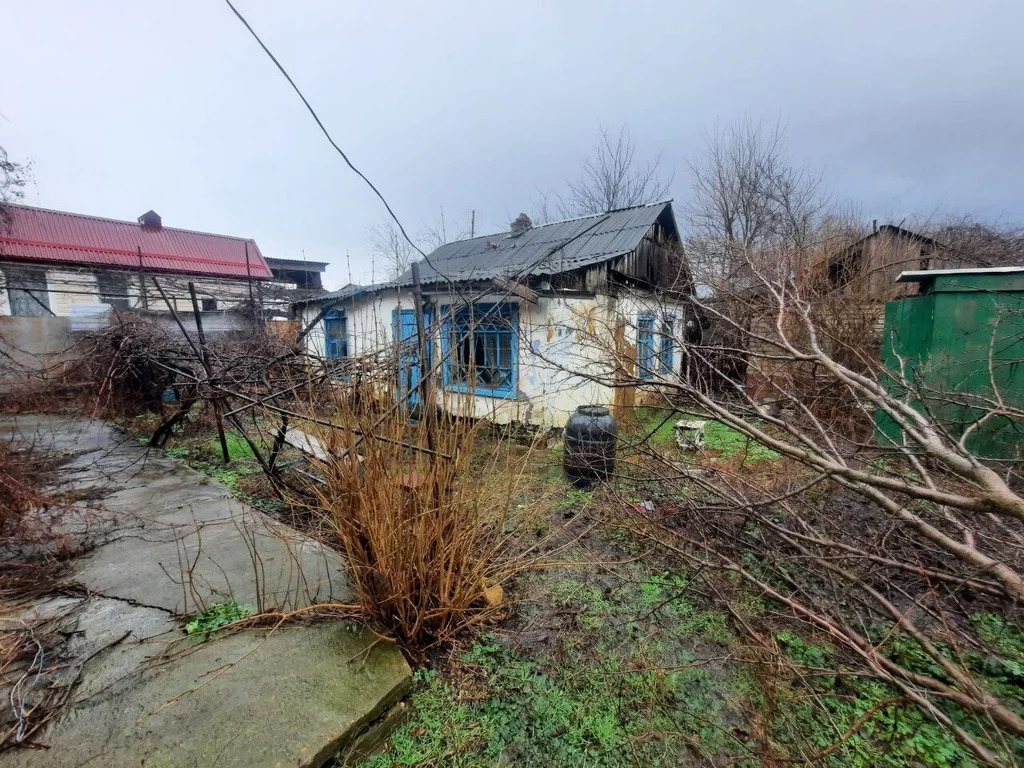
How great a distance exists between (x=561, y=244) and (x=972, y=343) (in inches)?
246

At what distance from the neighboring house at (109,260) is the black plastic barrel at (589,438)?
1135 cm

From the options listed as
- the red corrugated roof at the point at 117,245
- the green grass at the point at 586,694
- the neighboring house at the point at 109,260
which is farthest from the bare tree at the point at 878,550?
the red corrugated roof at the point at 117,245

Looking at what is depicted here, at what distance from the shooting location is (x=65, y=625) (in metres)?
2.13

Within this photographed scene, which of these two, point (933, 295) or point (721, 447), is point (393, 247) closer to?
point (721, 447)

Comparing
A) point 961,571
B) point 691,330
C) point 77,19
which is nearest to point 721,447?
point 961,571

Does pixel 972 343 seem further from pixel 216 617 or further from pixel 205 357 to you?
pixel 205 357

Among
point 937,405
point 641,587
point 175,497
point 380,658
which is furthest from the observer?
point 937,405

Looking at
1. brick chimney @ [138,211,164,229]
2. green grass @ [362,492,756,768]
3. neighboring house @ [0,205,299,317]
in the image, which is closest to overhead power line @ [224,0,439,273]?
green grass @ [362,492,756,768]

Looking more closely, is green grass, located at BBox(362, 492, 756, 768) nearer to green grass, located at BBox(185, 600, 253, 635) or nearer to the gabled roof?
green grass, located at BBox(185, 600, 253, 635)

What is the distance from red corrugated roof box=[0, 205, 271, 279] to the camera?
16469mm

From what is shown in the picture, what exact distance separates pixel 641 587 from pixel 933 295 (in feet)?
18.0

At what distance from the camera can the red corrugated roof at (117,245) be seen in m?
16.5

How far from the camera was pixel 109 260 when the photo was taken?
58.5 feet

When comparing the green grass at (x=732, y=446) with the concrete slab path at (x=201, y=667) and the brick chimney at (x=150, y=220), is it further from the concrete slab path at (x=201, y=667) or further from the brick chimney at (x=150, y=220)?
the brick chimney at (x=150, y=220)
